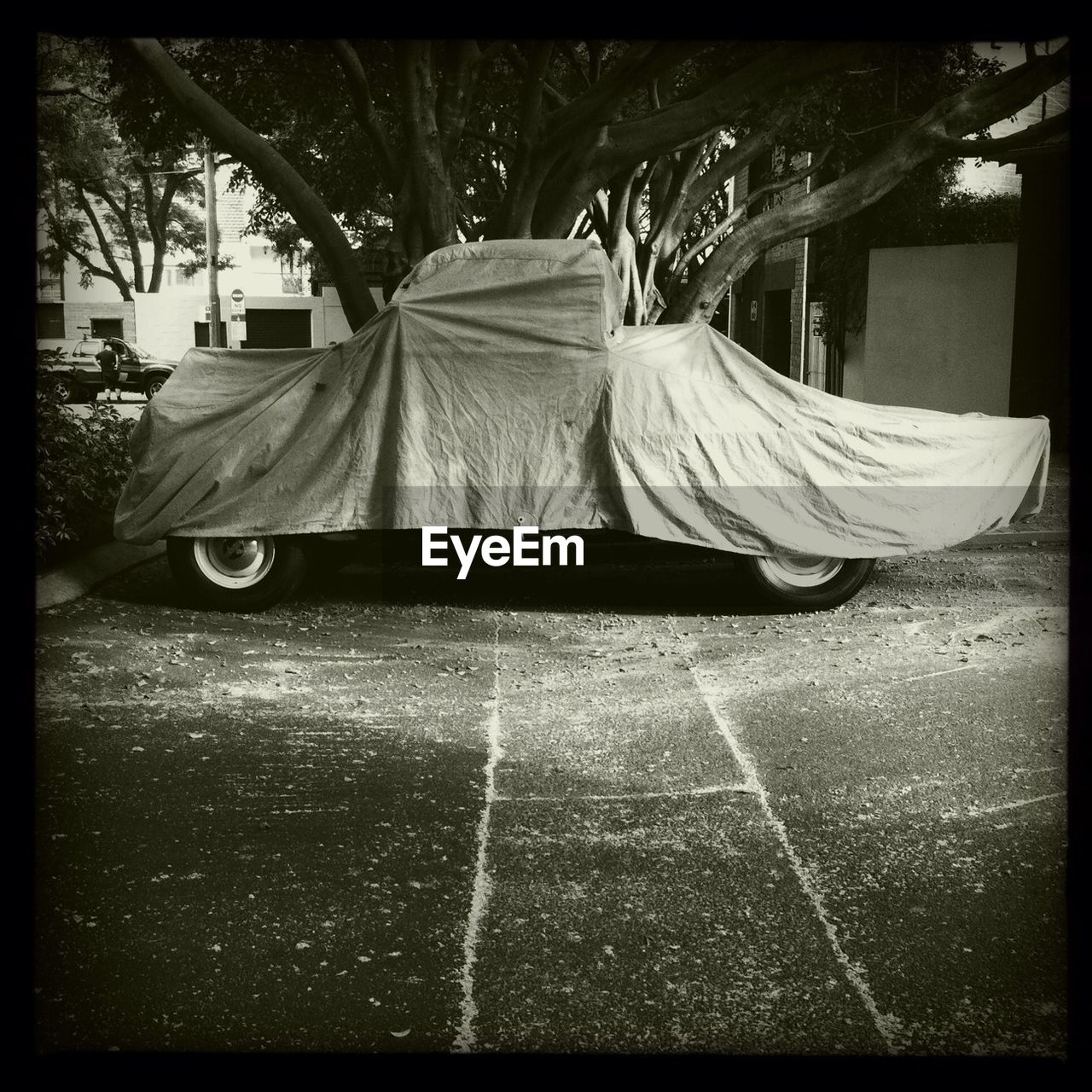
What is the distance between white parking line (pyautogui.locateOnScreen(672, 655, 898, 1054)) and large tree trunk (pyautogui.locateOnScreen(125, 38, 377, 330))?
6232mm

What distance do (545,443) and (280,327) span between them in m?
37.7

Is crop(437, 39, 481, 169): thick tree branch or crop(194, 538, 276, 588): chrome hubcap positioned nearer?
crop(194, 538, 276, 588): chrome hubcap

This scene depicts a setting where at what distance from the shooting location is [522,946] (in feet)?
11.4

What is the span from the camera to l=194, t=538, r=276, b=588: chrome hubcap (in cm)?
752

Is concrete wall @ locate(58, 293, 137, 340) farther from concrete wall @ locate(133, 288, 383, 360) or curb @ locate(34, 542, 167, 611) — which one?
curb @ locate(34, 542, 167, 611)

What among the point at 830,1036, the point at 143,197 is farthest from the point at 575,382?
the point at 143,197

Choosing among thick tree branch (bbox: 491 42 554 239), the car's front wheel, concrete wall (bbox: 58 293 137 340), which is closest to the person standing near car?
concrete wall (bbox: 58 293 137 340)

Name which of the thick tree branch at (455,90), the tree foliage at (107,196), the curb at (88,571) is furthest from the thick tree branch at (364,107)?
the tree foliage at (107,196)

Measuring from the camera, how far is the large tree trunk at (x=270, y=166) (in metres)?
10.2

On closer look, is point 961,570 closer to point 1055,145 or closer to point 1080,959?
point 1080,959

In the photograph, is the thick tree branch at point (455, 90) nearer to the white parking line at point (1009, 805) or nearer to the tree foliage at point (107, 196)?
the white parking line at point (1009, 805)

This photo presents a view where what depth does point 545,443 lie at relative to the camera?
23.7ft

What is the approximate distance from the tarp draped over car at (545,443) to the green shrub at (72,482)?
1117 millimetres

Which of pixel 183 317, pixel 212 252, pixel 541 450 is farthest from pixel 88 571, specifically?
pixel 183 317
